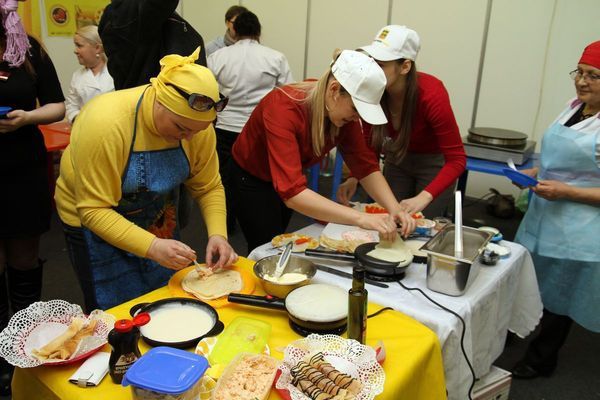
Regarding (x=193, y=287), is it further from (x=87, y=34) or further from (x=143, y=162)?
(x=87, y=34)

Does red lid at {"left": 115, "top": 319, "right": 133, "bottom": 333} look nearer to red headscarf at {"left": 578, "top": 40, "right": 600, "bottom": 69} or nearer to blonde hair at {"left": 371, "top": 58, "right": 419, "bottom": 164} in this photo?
blonde hair at {"left": 371, "top": 58, "right": 419, "bottom": 164}

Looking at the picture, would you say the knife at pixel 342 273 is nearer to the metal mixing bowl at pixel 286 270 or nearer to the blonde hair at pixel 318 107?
the metal mixing bowl at pixel 286 270

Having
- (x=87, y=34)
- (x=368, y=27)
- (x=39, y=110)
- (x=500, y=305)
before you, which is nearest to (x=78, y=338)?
(x=39, y=110)

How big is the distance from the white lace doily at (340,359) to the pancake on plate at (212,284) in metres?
0.35

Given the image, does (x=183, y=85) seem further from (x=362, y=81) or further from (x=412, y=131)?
(x=412, y=131)

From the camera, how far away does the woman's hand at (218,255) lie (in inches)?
57.3

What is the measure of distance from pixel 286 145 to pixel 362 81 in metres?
0.33

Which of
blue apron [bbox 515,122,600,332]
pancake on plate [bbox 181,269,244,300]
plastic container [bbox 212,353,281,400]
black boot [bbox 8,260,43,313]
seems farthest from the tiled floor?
plastic container [bbox 212,353,281,400]

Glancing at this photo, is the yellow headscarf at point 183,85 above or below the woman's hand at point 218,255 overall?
above

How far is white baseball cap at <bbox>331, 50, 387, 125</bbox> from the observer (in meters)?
1.50

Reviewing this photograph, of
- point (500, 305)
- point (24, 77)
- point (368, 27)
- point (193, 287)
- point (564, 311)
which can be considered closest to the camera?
point (193, 287)

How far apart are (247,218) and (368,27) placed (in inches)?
138

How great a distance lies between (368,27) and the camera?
482 centimetres

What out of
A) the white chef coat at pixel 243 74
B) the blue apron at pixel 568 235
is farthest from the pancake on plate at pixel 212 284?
the white chef coat at pixel 243 74
